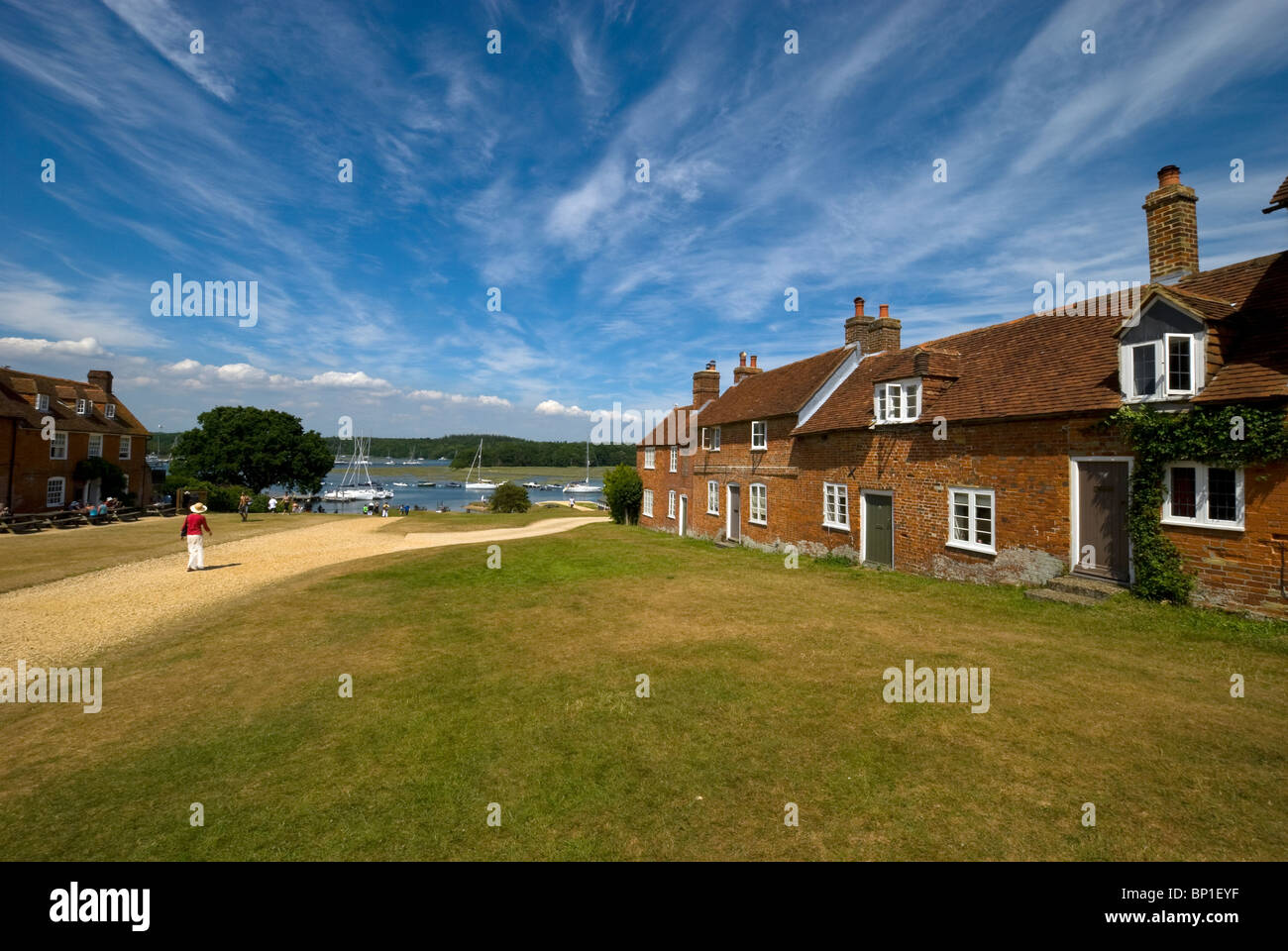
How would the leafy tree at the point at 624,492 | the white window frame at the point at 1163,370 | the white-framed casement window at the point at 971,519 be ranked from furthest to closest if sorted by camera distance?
the leafy tree at the point at 624,492 < the white-framed casement window at the point at 971,519 < the white window frame at the point at 1163,370

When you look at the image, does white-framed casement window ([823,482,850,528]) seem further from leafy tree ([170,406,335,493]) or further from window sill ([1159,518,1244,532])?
leafy tree ([170,406,335,493])

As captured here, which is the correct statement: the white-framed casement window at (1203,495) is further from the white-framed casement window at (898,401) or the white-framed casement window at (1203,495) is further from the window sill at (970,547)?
the white-framed casement window at (898,401)

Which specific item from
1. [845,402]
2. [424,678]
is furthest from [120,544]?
[845,402]

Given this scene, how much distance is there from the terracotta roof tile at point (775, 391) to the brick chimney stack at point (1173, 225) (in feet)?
37.1

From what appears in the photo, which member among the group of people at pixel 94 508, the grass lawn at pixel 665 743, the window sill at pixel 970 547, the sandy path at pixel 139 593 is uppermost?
the group of people at pixel 94 508

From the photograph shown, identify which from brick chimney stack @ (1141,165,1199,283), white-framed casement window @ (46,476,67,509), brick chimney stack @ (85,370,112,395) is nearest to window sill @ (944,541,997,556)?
brick chimney stack @ (1141,165,1199,283)

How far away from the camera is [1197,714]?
24.3ft

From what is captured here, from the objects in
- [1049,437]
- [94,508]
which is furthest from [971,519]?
[94,508]

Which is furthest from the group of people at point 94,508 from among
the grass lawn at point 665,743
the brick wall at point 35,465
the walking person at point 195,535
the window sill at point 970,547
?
the window sill at point 970,547

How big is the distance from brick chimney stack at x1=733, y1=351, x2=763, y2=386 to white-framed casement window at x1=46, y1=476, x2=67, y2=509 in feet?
142

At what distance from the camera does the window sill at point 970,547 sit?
16.0 m

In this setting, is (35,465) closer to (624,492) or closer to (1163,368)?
(624,492)
